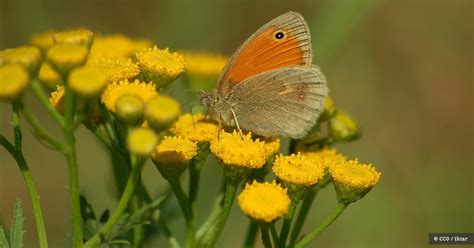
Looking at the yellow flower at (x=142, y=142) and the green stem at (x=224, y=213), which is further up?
the yellow flower at (x=142, y=142)

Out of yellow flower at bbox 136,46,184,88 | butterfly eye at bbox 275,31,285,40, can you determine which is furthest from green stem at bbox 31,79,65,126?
butterfly eye at bbox 275,31,285,40

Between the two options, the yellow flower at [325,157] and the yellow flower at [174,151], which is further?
the yellow flower at [325,157]

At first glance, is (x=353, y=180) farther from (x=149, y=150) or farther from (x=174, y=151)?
(x=149, y=150)

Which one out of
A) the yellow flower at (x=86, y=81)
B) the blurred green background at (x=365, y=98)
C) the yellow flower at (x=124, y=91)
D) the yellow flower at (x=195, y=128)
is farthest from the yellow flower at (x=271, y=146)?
the blurred green background at (x=365, y=98)

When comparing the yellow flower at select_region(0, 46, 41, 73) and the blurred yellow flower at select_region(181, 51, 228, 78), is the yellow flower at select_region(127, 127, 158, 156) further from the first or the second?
the blurred yellow flower at select_region(181, 51, 228, 78)

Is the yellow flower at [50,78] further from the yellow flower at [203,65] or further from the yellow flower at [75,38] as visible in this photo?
the yellow flower at [203,65]

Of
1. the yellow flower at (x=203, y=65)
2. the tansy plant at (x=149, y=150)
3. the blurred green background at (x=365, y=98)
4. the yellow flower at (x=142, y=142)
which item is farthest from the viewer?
the blurred green background at (x=365, y=98)
